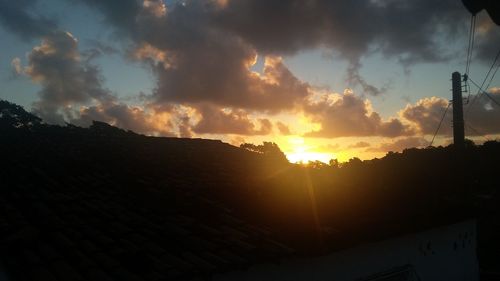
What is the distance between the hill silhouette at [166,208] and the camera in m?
5.04

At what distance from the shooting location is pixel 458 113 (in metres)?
26.7

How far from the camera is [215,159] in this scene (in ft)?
41.3

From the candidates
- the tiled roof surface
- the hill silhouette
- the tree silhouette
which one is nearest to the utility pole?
the hill silhouette

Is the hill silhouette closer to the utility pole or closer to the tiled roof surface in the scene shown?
the tiled roof surface

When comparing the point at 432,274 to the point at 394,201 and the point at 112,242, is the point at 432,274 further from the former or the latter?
the point at 112,242

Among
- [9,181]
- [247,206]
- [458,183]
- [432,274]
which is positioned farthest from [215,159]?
[458,183]

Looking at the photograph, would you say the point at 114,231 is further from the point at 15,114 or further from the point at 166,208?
the point at 15,114

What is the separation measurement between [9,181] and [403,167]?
28.1 m

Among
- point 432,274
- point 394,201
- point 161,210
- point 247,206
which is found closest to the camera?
point 161,210

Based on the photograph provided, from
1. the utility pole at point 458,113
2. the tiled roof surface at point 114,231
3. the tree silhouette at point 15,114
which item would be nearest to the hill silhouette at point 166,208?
the tiled roof surface at point 114,231

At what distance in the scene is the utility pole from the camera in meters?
26.6

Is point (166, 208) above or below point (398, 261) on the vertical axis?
above

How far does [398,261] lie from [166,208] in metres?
4.54

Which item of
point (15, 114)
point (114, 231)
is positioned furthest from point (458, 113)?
point (15, 114)
